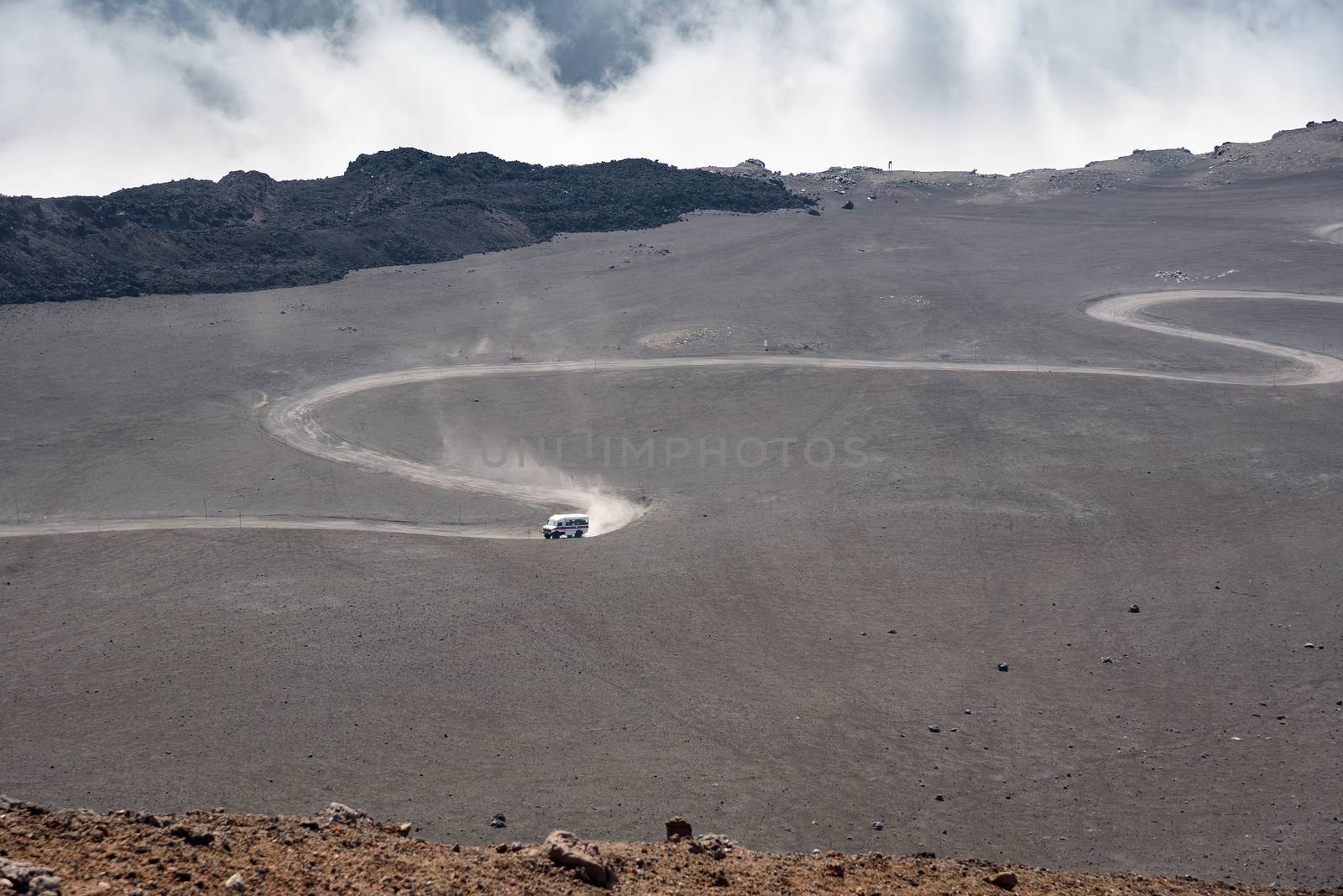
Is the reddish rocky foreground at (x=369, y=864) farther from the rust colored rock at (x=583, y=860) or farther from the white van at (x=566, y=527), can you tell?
the white van at (x=566, y=527)

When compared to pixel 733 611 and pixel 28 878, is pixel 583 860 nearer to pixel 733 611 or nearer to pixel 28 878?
pixel 28 878

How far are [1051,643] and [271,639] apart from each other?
19.4 metres

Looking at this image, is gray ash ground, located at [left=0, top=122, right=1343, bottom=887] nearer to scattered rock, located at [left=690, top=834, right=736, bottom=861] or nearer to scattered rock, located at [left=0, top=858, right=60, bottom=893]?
scattered rock, located at [left=690, top=834, right=736, bottom=861]

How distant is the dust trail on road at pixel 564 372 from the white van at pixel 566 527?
655 millimetres

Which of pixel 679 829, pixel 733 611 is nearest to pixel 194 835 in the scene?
pixel 679 829

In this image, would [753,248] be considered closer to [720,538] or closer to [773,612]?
[720,538]

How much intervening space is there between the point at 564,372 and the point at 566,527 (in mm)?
23494

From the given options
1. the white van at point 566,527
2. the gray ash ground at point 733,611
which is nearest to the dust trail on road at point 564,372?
the white van at point 566,527

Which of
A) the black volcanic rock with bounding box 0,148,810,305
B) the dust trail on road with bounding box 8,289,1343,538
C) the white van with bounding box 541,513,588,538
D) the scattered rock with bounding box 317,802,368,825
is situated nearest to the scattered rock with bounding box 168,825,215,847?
the scattered rock with bounding box 317,802,368,825

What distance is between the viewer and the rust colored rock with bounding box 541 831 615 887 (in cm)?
1241

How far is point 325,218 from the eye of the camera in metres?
92.0

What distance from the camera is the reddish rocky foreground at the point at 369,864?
1127 cm

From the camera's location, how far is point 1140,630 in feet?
93.8

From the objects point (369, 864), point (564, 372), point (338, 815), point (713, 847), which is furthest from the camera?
point (564, 372)
